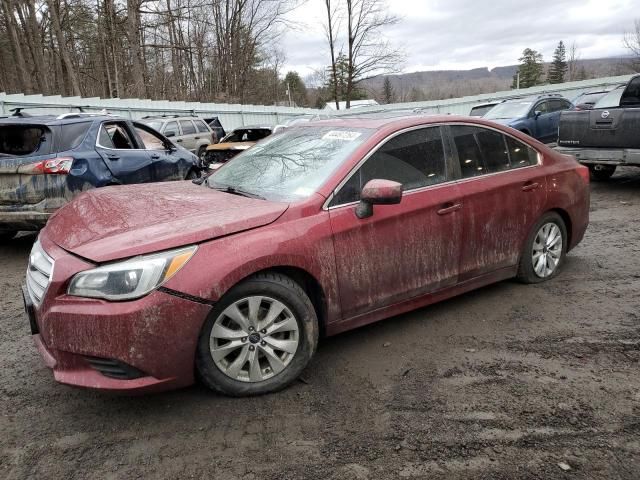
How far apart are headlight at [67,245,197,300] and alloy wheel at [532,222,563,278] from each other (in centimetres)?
334

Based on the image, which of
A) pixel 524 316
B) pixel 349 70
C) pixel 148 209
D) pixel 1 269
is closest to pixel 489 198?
pixel 524 316

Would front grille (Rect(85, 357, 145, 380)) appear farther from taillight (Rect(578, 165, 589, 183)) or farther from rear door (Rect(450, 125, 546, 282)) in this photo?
taillight (Rect(578, 165, 589, 183))

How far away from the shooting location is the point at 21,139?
5758mm

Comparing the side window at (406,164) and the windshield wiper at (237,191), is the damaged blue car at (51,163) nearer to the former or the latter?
the windshield wiper at (237,191)

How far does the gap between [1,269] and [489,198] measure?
17.3 ft

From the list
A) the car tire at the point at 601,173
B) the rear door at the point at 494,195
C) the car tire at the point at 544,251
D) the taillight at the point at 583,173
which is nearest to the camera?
the rear door at the point at 494,195

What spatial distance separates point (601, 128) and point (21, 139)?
28.0ft

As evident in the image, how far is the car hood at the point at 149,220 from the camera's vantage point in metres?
2.62

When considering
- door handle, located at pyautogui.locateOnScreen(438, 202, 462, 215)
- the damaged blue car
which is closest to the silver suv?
the damaged blue car

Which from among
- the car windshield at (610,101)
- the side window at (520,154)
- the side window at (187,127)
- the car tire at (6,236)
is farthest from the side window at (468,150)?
the side window at (187,127)

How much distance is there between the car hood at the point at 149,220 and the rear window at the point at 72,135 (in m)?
2.63

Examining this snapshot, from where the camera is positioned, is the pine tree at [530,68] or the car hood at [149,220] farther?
the pine tree at [530,68]

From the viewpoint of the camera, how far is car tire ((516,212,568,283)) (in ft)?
14.6

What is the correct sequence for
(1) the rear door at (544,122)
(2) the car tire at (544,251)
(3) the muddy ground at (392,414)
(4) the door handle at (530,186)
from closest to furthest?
(3) the muddy ground at (392,414), (4) the door handle at (530,186), (2) the car tire at (544,251), (1) the rear door at (544,122)
